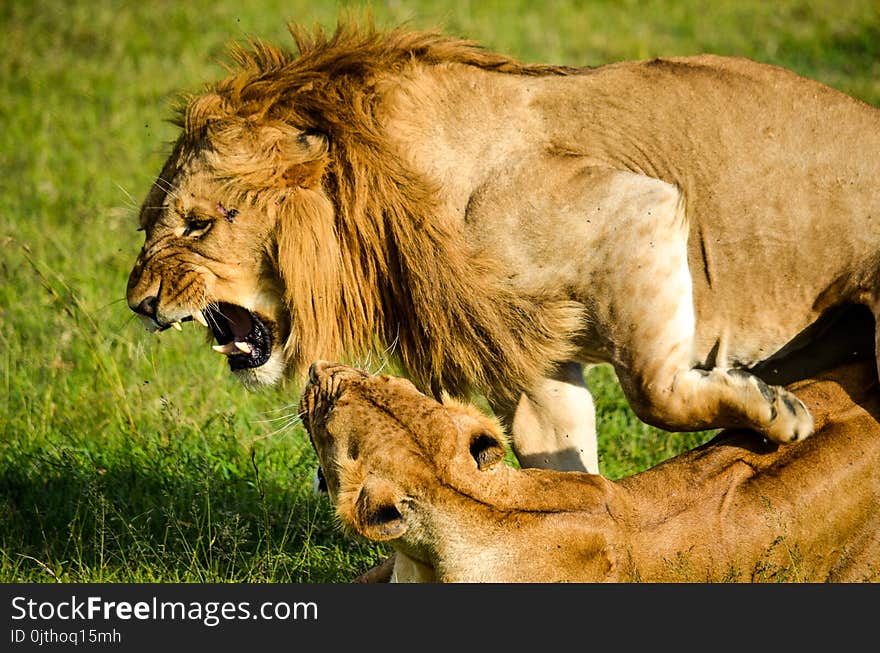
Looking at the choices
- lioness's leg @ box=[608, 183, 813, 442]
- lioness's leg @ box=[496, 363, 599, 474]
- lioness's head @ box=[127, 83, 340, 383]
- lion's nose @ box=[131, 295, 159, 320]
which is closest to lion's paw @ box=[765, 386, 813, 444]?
lioness's leg @ box=[608, 183, 813, 442]

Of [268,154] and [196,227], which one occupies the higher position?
[268,154]

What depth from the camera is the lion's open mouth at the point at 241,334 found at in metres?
4.43

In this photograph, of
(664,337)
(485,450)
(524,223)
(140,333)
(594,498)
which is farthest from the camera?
(140,333)

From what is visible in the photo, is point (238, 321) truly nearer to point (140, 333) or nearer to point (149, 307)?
point (149, 307)

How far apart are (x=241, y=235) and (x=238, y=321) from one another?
37 centimetres

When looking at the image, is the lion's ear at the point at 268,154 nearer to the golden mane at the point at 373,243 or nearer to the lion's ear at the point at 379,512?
the golden mane at the point at 373,243

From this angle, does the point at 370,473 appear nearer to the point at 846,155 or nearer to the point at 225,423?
the point at 846,155

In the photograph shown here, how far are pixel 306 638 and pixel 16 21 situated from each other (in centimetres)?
912

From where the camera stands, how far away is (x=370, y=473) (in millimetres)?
3369

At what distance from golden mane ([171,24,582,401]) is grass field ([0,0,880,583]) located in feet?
1.27

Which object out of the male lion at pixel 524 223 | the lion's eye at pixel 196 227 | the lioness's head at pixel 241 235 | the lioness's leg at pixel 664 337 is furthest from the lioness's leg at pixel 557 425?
the lion's eye at pixel 196 227

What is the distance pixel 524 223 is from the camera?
4000 millimetres

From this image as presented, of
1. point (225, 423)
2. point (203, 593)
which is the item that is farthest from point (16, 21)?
point (203, 593)

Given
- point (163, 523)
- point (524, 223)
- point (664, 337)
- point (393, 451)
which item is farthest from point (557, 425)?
point (163, 523)
